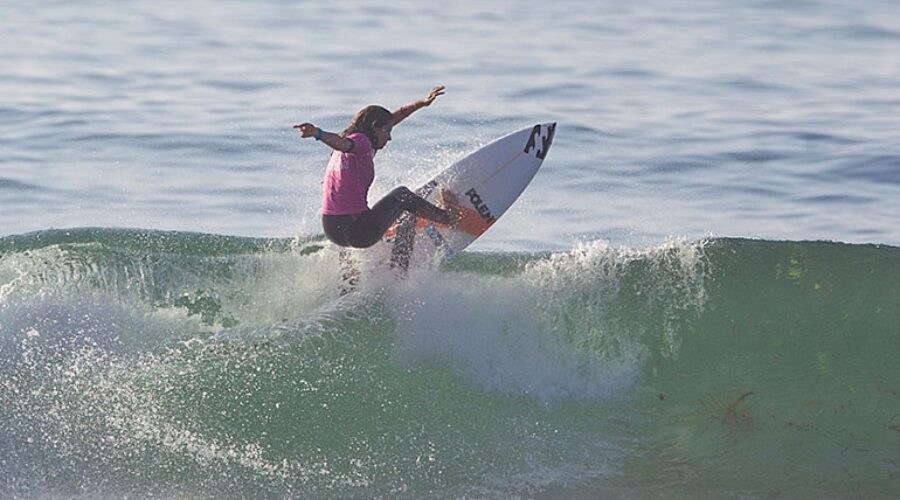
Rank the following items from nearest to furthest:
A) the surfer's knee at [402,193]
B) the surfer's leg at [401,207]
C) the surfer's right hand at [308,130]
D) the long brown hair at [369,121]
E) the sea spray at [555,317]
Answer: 1. the surfer's right hand at [308,130]
2. the long brown hair at [369,121]
3. the sea spray at [555,317]
4. the surfer's leg at [401,207]
5. the surfer's knee at [402,193]

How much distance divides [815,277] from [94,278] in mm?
4648

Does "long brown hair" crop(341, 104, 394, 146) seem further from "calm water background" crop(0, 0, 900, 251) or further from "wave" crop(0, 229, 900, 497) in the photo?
"calm water background" crop(0, 0, 900, 251)

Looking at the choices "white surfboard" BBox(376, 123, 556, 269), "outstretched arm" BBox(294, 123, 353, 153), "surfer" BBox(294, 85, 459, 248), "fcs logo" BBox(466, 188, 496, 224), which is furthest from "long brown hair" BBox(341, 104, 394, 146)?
"fcs logo" BBox(466, 188, 496, 224)

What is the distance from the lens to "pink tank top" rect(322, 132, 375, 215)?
8914 mm

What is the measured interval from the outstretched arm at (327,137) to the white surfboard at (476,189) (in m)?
1.10

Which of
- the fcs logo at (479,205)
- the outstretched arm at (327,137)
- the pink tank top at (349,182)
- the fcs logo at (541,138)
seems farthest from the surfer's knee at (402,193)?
the fcs logo at (541,138)

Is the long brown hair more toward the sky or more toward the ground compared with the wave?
more toward the sky

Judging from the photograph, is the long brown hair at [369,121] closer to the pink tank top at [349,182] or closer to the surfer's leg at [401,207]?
the pink tank top at [349,182]

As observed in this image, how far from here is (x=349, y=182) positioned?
897 cm

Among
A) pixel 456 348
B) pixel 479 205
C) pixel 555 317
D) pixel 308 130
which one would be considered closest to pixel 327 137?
pixel 308 130

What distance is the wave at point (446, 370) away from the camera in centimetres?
817

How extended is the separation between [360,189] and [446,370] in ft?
3.88

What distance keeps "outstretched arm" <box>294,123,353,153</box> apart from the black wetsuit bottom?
544 millimetres

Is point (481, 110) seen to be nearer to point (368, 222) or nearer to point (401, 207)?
point (401, 207)
